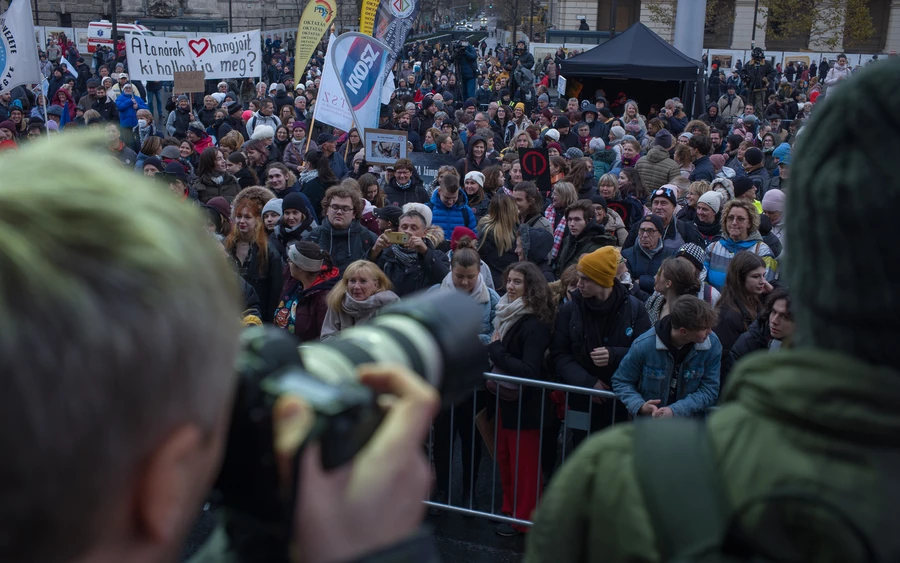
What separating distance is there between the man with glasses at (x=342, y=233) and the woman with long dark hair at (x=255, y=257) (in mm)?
377

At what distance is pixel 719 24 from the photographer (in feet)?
155

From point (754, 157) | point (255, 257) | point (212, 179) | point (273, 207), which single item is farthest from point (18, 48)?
point (754, 157)

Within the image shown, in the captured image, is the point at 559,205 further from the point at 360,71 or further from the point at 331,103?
the point at 331,103

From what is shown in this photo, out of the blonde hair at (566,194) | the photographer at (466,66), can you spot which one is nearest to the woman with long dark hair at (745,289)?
the blonde hair at (566,194)

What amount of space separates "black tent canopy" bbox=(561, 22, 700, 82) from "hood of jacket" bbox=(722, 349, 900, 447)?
17200 millimetres

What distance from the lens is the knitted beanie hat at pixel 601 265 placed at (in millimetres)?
4789

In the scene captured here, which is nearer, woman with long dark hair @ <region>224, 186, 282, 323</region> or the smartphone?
the smartphone

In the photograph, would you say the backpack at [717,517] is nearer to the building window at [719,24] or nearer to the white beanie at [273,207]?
the white beanie at [273,207]

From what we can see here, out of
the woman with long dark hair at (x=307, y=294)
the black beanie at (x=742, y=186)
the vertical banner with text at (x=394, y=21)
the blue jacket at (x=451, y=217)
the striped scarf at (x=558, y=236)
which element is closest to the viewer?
the woman with long dark hair at (x=307, y=294)

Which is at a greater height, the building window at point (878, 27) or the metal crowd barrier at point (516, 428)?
the building window at point (878, 27)

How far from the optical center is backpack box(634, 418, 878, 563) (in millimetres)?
969

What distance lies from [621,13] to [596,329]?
2099 inches

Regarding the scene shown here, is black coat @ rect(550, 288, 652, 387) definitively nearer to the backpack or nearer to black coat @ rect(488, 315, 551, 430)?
black coat @ rect(488, 315, 551, 430)

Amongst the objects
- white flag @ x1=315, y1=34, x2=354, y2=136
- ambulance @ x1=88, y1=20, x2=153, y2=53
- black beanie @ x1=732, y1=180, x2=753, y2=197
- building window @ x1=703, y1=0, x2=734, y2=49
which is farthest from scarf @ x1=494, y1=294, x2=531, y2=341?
building window @ x1=703, y1=0, x2=734, y2=49
